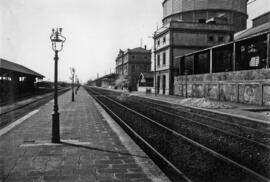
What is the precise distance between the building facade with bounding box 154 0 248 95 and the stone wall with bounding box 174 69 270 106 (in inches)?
363

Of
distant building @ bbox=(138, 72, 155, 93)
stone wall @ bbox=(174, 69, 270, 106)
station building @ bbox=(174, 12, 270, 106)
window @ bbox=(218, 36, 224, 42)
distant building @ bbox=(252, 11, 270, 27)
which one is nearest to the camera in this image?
stone wall @ bbox=(174, 69, 270, 106)

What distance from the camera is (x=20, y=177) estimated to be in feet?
14.4

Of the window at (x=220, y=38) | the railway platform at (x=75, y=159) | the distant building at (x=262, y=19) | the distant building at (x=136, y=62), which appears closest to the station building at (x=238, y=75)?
the window at (x=220, y=38)

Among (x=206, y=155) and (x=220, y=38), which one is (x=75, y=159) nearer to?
(x=206, y=155)

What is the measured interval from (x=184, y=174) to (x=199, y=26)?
38.7 m

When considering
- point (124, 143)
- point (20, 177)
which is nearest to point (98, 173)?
point (20, 177)

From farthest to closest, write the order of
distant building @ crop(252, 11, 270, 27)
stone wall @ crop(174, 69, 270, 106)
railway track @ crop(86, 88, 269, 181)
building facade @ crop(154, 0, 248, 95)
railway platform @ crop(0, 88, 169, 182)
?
building facade @ crop(154, 0, 248, 95), distant building @ crop(252, 11, 270, 27), stone wall @ crop(174, 69, 270, 106), railway track @ crop(86, 88, 269, 181), railway platform @ crop(0, 88, 169, 182)

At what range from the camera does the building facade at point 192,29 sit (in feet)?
131

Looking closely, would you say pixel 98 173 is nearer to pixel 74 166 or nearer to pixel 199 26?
pixel 74 166

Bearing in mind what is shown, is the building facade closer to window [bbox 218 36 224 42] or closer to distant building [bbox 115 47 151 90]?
window [bbox 218 36 224 42]

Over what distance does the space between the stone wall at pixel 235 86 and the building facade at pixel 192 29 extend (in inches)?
363

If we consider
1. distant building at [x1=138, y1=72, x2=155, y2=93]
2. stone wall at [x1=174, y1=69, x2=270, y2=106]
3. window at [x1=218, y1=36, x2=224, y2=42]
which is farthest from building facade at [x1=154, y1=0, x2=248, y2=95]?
stone wall at [x1=174, y1=69, x2=270, y2=106]

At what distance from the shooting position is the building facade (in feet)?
131

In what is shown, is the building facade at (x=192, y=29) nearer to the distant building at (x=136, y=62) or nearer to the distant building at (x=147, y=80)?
the distant building at (x=147, y=80)
